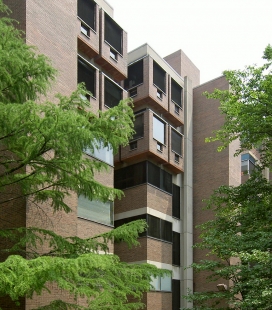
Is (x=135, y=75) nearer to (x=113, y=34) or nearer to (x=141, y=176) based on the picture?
(x=113, y=34)

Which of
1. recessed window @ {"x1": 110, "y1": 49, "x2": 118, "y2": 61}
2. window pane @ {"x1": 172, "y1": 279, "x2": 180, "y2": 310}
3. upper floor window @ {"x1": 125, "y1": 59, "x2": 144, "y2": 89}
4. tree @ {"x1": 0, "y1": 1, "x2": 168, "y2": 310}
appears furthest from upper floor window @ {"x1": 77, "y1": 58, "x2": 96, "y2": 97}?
window pane @ {"x1": 172, "y1": 279, "x2": 180, "y2": 310}

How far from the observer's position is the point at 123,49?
73.8 feet

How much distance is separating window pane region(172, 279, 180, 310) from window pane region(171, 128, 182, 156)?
7285 mm

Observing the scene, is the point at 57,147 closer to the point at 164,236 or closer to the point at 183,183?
the point at 164,236

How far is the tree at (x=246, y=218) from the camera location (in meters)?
12.9

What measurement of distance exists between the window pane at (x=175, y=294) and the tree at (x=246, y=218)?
9.07 m

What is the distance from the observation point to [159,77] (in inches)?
1017

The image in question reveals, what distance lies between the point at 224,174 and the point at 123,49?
9.43 metres

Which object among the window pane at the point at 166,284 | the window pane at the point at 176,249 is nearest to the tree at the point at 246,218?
the window pane at the point at 166,284

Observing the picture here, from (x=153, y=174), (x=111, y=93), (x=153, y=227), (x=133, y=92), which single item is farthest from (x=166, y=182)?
(x=111, y=93)

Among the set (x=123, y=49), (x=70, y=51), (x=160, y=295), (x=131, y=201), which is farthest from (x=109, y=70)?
(x=160, y=295)

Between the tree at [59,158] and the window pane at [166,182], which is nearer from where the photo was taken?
the tree at [59,158]

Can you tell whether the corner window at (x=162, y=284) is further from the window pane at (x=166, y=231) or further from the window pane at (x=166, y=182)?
the window pane at (x=166, y=182)

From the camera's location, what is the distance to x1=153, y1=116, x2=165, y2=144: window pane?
957 inches
